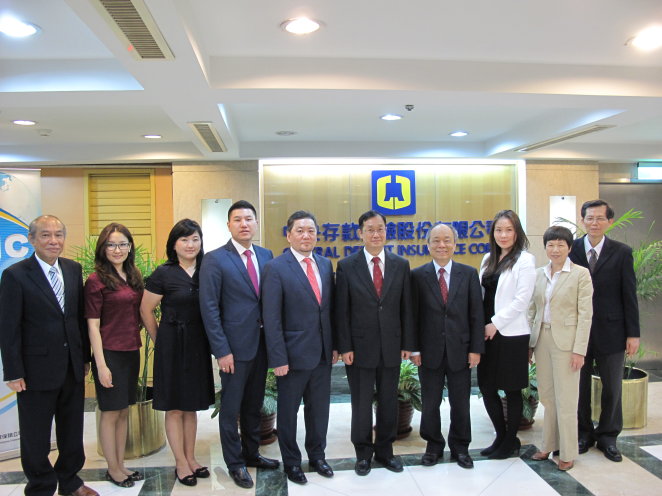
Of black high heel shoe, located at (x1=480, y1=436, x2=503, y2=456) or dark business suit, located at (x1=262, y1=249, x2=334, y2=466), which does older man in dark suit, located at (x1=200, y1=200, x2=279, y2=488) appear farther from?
black high heel shoe, located at (x1=480, y1=436, x2=503, y2=456)

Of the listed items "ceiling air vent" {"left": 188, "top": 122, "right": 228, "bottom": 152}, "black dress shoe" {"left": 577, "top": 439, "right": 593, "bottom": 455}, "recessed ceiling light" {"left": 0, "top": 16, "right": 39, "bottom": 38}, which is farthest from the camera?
"ceiling air vent" {"left": 188, "top": 122, "right": 228, "bottom": 152}

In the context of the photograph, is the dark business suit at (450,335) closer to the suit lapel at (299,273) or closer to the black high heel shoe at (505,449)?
the black high heel shoe at (505,449)

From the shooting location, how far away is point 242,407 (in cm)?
358

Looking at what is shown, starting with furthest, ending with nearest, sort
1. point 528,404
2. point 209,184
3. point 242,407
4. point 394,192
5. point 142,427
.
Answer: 1. point 394,192
2. point 209,184
3. point 528,404
4. point 142,427
5. point 242,407

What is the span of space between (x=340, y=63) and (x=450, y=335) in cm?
194

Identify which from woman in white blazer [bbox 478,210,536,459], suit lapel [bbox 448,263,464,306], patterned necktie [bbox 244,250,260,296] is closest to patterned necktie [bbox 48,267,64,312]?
patterned necktie [bbox 244,250,260,296]

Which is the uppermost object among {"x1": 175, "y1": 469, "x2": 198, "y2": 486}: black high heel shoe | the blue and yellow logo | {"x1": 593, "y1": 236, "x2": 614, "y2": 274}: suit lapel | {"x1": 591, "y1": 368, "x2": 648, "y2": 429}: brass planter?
the blue and yellow logo

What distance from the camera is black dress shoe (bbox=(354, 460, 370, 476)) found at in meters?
3.51

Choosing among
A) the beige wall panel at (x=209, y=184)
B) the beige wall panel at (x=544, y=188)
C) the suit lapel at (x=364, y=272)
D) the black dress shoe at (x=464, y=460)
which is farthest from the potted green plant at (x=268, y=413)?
the beige wall panel at (x=544, y=188)

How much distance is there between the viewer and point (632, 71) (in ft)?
12.4

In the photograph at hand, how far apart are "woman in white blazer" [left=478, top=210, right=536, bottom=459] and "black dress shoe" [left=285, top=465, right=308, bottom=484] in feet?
4.48

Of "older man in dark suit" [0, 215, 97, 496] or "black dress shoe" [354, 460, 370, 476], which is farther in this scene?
"black dress shoe" [354, 460, 370, 476]

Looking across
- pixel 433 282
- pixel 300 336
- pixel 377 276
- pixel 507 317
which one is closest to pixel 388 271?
pixel 377 276

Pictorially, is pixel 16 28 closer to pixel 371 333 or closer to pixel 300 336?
pixel 300 336
